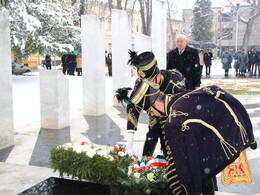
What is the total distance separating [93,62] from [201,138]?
7.50 m

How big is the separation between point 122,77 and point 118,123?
8.54ft

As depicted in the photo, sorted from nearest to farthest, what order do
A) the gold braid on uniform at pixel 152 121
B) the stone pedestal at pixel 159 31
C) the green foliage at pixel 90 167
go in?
the green foliage at pixel 90 167, the gold braid on uniform at pixel 152 121, the stone pedestal at pixel 159 31

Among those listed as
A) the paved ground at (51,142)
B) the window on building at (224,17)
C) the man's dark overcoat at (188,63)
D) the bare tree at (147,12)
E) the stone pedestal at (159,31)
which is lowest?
the paved ground at (51,142)

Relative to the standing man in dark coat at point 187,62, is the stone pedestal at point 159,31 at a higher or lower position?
higher

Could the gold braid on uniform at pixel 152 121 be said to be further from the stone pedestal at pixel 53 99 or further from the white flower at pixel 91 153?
the stone pedestal at pixel 53 99

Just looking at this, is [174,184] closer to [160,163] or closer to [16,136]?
[160,163]

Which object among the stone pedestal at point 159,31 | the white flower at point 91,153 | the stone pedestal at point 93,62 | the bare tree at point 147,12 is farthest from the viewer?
the bare tree at point 147,12

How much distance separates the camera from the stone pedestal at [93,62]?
10078 millimetres

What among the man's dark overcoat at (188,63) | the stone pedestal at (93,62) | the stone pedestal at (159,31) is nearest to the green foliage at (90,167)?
the man's dark overcoat at (188,63)

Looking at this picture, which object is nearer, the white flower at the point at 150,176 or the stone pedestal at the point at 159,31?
the white flower at the point at 150,176

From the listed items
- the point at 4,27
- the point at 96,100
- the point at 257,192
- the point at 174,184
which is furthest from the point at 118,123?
the point at 174,184

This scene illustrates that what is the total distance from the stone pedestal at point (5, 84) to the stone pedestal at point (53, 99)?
1602mm

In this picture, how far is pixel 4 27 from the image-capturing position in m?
6.71

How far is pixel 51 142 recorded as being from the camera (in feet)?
23.9
